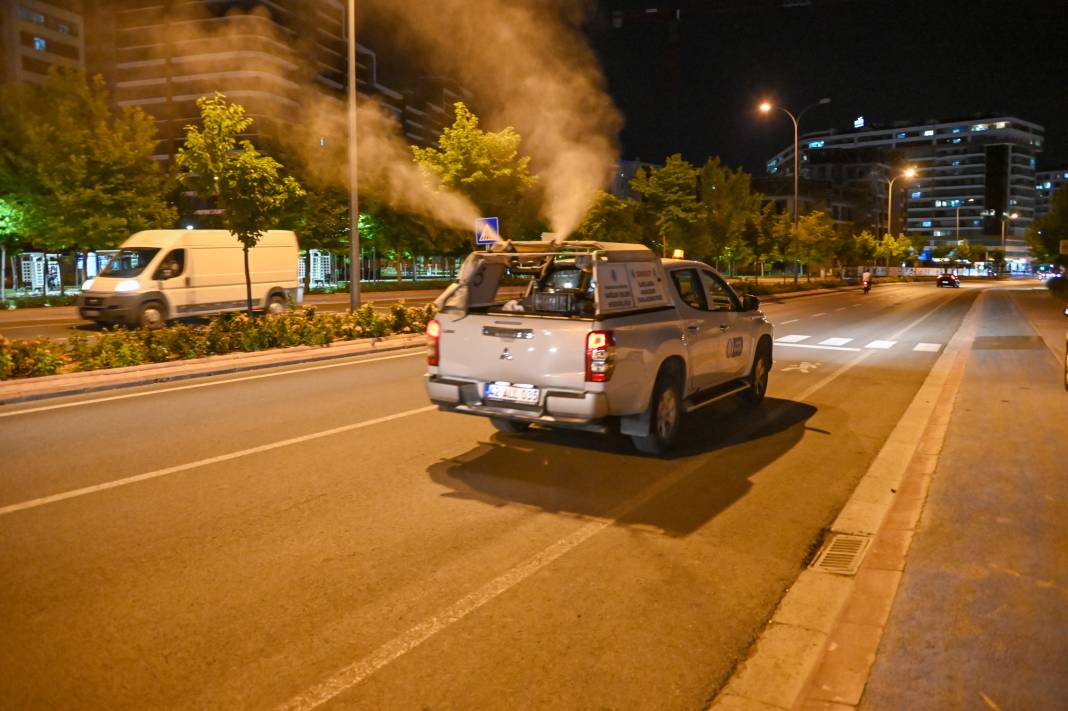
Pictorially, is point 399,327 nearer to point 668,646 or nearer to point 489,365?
point 489,365

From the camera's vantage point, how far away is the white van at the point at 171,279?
20094mm

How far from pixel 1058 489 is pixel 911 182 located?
698 feet

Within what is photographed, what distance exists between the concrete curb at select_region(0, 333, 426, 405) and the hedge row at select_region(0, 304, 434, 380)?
259mm

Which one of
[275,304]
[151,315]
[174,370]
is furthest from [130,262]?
[174,370]

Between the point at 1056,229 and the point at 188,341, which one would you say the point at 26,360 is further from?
the point at 1056,229

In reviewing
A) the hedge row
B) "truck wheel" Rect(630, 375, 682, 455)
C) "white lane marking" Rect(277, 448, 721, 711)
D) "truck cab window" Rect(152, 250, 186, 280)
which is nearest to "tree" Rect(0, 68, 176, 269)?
"truck cab window" Rect(152, 250, 186, 280)

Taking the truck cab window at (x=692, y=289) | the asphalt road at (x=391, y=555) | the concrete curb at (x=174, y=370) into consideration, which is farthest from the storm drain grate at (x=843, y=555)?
the concrete curb at (x=174, y=370)

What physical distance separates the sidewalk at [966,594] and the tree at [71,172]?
1404 inches

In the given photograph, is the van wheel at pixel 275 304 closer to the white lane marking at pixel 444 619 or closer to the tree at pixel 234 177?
the tree at pixel 234 177

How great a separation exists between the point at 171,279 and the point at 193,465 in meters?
15.2

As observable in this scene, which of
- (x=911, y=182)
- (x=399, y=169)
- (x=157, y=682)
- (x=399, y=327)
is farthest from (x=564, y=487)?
(x=911, y=182)

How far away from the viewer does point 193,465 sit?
285 inches

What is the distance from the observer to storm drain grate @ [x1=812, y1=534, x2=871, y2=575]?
494cm

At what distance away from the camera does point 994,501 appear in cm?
615
